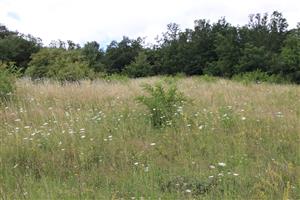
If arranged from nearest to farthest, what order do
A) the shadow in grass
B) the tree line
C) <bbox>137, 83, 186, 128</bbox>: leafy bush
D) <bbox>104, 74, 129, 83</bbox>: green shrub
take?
the shadow in grass
<bbox>137, 83, 186, 128</bbox>: leafy bush
<bbox>104, 74, 129, 83</bbox>: green shrub
the tree line

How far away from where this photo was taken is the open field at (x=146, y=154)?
11.9 ft

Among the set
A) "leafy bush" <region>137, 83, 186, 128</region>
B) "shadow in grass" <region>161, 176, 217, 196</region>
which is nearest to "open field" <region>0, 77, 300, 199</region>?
"shadow in grass" <region>161, 176, 217, 196</region>

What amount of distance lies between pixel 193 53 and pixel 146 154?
45.7m

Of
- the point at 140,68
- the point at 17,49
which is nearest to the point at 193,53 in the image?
the point at 140,68

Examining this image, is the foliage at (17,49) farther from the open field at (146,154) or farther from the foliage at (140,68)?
the open field at (146,154)

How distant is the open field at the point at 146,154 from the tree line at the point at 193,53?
2358 cm

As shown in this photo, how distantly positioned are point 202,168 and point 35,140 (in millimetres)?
2355

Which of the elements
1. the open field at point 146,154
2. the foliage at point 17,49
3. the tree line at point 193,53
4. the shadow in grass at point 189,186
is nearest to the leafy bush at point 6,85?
the open field at point 146,154

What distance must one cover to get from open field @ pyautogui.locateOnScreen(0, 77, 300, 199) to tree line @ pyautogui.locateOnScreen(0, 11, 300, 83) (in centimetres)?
2358

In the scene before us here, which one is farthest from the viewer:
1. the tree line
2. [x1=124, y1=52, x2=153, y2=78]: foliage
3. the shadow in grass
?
[x1=124, y1=52, x2=153, y2=78]: foliage

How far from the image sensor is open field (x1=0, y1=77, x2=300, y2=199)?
11.9 feet

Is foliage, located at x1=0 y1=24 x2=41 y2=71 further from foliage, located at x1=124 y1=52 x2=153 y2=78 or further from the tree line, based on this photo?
foliage, located at x1=124 y1=52 x2=153 y2=78

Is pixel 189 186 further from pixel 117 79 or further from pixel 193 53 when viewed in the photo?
pixel 193 53

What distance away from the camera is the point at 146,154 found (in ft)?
15.2
